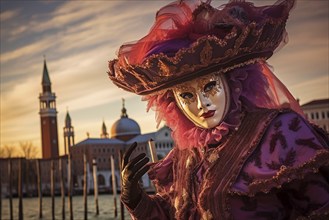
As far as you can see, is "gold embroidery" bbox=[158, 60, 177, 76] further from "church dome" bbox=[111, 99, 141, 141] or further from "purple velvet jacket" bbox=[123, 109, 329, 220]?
"church dome" bbox=[111, 99, 141, 141]

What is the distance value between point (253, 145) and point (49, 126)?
56.0 meters

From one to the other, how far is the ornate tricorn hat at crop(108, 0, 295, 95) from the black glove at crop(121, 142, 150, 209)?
0.87 feet

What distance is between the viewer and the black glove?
5.97 feet

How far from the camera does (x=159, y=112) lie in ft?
6.77

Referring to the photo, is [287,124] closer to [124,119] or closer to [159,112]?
[159,112]

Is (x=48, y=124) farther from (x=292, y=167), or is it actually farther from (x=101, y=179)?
(x=292, y=167)

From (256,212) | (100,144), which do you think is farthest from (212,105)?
(100,144)

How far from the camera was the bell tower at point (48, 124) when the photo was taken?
55156mm

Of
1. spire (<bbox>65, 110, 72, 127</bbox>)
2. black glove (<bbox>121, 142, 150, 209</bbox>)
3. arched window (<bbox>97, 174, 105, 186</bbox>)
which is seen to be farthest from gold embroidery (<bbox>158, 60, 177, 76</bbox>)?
spire (<bbox>65, 110, 72, 127</bbox>)

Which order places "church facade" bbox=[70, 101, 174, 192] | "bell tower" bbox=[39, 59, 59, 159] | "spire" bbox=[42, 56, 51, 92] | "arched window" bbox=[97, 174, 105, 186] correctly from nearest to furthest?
"church facade" bbox=[70, 101, 174, 192] → "arched window" bbox=[97, 174, 105, 186] → "bell tower" bbox=[39, 59, 59, 159] → "spire" bbox=[42, 56, 51, 92]

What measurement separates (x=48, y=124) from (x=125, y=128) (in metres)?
13.7

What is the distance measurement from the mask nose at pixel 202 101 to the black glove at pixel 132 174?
0.82ft

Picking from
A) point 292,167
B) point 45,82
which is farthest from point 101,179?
point 292,167

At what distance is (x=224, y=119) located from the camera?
1.84 m
